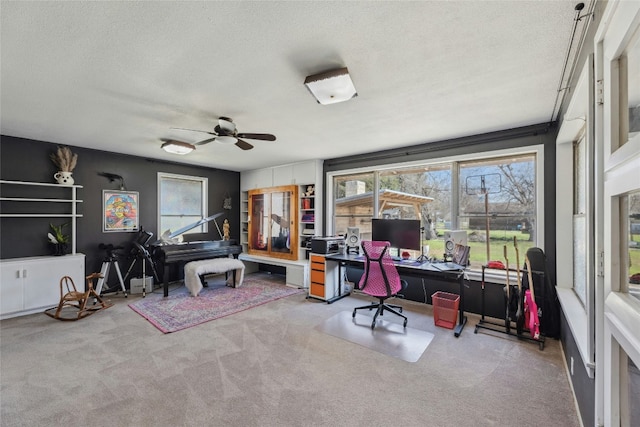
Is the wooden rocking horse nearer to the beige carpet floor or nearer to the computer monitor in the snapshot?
the beige carpet floor

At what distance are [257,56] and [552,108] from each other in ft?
9.76

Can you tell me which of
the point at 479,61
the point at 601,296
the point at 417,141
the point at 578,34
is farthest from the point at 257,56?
the point at 417,141

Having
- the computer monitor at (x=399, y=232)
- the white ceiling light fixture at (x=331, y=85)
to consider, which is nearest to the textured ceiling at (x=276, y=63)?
the white ceiling light fixture at (x=331, y=85)

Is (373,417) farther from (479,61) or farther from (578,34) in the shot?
(578,34)

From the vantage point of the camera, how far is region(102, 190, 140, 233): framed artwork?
4730 mm

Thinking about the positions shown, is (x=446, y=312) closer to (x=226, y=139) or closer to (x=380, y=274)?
(x=380, y=274)

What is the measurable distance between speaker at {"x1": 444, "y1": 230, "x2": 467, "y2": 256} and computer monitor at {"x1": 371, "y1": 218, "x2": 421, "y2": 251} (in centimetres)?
36

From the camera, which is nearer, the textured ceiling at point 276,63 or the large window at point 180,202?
the textured ceiling at point 276,63

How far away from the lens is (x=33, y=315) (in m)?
3.65

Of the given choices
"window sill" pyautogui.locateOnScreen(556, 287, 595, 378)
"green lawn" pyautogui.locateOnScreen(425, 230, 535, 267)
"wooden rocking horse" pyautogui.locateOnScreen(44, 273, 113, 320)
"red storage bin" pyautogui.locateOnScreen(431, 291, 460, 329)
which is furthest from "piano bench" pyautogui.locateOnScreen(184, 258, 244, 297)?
"window sill" pyautogui.locateOnScreen(556, 287, 595, 378)

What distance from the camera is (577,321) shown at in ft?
6.72

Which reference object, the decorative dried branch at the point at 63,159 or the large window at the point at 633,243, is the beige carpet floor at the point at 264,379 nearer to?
the large window at the point at 633,243

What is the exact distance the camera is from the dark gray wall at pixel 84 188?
3.89 meters

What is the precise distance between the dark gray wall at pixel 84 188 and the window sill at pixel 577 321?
6.06 m
